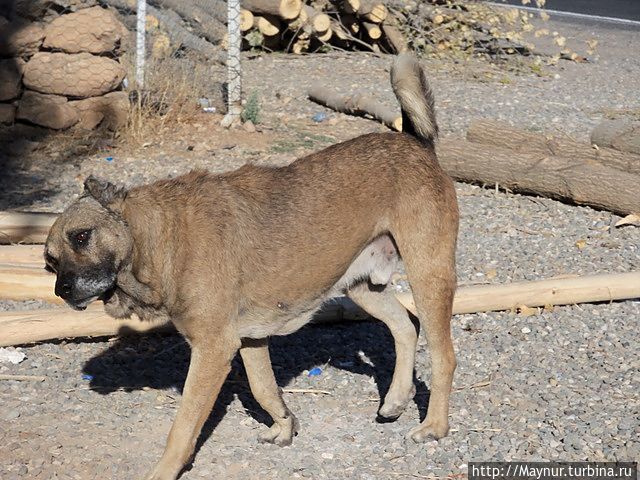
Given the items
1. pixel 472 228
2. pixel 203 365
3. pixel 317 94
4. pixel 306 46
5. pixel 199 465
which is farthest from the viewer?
pixel 306 46

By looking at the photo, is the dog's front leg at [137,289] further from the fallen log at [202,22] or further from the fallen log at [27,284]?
the fallen log at [202,22]

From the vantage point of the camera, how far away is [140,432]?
19.1 feet

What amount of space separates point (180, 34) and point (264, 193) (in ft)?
29.8

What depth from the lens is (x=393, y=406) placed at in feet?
19.9

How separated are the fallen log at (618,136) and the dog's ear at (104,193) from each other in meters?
6.76

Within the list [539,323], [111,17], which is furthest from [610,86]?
[539,323]

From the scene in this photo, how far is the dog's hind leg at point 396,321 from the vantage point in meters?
6.21

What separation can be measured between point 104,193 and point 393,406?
2238 millimetres

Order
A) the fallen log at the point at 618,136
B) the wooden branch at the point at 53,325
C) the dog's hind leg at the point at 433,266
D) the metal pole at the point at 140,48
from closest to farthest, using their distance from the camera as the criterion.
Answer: the dog's hind leg at the point at 433,266 → the wooden branch at the point at 53,325 → the fallen log at the point at 618,136 → the metal pole at the point at 140,48

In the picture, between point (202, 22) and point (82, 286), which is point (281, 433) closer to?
point (82, 286)

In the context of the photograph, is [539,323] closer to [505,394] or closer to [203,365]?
[505,394]

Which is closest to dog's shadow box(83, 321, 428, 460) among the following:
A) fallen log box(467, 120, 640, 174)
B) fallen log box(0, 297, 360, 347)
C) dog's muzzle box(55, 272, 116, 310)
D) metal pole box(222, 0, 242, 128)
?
fallen log box(0, 297, 360, 347)

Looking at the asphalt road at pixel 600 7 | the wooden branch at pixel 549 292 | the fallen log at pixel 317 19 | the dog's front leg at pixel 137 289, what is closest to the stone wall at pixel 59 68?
the fallen log at pixel 317 19

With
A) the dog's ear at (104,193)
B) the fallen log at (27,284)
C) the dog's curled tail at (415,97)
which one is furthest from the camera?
the fallen log at (27,284)
